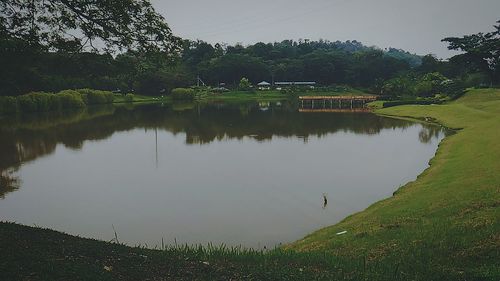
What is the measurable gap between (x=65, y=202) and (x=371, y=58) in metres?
151

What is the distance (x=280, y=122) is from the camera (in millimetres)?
65375

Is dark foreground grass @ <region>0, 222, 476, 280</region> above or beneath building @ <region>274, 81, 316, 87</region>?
beneath

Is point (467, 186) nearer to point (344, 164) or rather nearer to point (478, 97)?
point (344, 164)

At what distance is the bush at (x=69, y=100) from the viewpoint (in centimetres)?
9338

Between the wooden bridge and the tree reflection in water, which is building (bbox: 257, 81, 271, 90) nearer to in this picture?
the wooden bridge

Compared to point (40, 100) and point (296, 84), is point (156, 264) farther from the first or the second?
point (296, 84)

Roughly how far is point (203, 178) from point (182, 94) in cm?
9975

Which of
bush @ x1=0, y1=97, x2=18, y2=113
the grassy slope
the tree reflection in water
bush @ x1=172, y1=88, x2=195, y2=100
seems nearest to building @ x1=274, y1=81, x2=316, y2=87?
bush @ x1=172, y1=88, x2=195, y2=100

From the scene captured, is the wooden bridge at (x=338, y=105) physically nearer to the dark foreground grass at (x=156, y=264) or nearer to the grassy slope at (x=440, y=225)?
the grassy slope at (x=440, y=225)

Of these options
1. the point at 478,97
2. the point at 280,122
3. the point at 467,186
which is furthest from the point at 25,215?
the point at 478,97

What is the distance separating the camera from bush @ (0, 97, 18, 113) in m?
78.4

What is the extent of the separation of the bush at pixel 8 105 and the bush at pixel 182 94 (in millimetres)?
51121

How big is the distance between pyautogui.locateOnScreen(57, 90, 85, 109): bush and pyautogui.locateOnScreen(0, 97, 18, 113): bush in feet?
38.4

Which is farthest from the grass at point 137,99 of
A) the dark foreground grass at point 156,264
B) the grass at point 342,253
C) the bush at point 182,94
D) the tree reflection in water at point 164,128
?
the dark foreground grass at point 156,264
